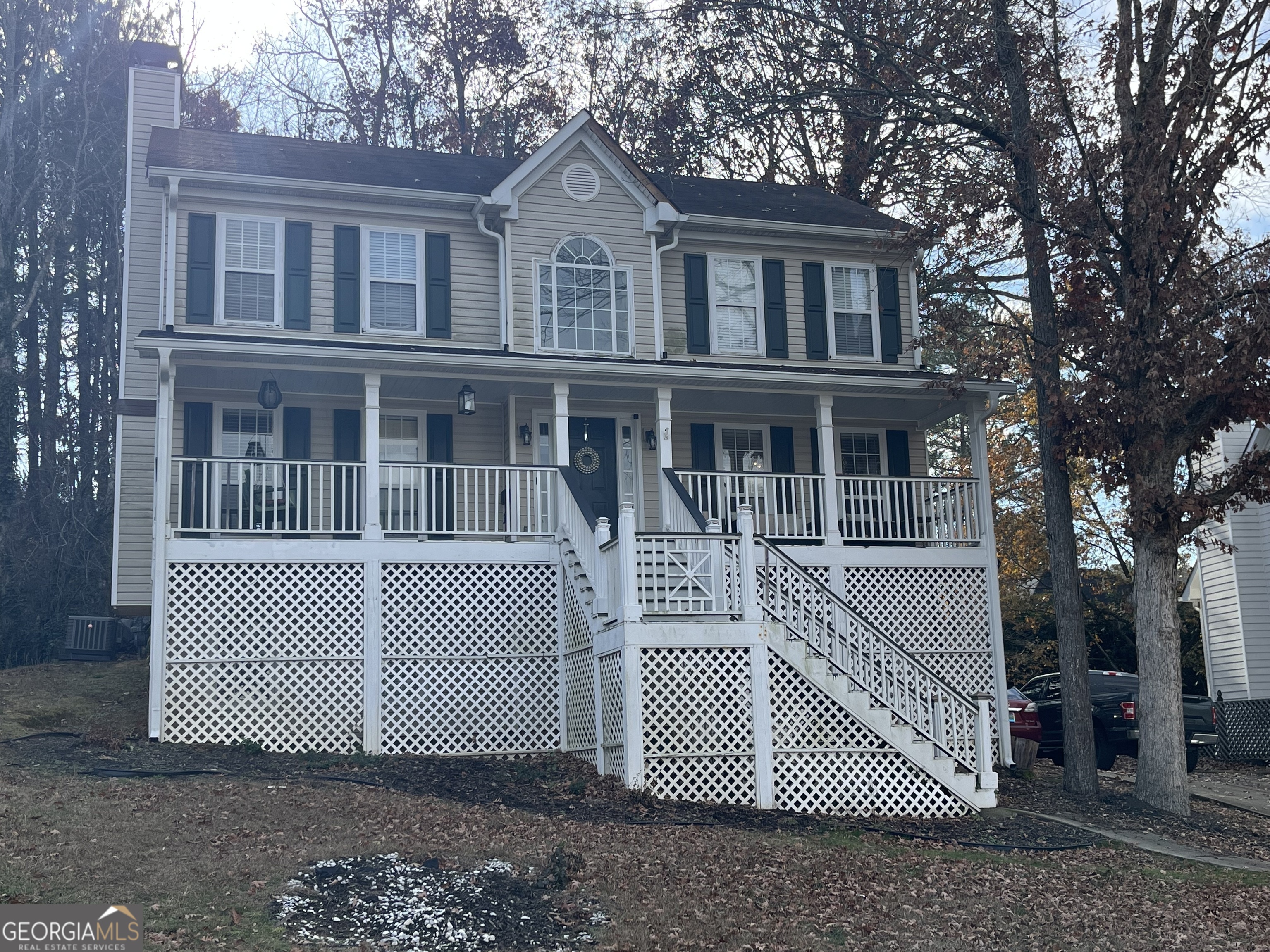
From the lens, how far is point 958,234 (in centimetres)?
1738

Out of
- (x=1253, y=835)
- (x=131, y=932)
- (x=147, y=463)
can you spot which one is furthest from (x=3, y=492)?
(x=1253, y=835)

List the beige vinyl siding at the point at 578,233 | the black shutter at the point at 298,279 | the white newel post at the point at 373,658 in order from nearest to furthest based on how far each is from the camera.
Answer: the white newel post at the point at 373,658 → the black shutter at the point at 298,279 → the beige vinyl siding at the point at 578,233

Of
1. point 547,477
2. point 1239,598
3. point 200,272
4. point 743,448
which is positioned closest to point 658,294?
point 743,448

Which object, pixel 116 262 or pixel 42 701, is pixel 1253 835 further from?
pixel 116 262

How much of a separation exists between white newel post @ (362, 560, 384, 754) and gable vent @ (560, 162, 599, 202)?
21.0 feet

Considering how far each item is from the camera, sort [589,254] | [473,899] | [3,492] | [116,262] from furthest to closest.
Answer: [116,262], [3,492], [589,254], [473,899]

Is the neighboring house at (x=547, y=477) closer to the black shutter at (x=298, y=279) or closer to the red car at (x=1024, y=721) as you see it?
the black shutter at (x=298, y=279)

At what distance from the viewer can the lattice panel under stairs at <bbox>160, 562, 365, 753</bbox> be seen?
602 inches

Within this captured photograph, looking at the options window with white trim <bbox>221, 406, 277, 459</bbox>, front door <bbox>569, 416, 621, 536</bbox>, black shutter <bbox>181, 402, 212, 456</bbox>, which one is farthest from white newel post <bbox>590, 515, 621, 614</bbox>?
black shutter <bbox>181, 402, 212, 456</bbox>

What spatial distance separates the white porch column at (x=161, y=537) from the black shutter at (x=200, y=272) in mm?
1514

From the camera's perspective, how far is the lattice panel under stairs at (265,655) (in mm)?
15281

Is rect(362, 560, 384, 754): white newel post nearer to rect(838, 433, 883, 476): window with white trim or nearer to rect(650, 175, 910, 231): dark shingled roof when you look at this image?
rect(650, 175, 910, 231): dark shingled roof

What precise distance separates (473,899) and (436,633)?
7.42m

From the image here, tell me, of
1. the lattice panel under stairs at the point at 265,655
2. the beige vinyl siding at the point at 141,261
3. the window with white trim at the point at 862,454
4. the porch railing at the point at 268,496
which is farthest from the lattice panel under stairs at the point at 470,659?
the window with white trim at the point at 862,454
